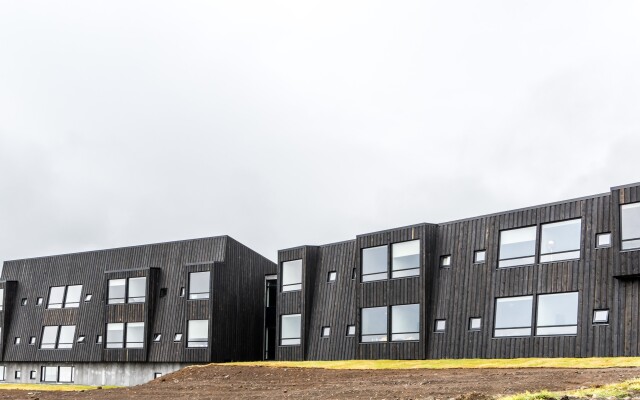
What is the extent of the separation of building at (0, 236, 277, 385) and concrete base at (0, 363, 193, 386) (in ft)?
0.17

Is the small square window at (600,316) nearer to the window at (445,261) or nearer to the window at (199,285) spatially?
the window at (445,261)

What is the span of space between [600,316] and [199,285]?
66.0 feet

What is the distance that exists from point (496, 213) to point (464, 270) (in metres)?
2.37

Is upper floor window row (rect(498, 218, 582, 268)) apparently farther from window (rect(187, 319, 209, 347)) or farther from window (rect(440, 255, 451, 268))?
window (rect(187, 319, 209, 347))

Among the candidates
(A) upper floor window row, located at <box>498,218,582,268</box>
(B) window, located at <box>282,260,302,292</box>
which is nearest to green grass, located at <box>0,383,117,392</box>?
(B) window, located at <box>282,260,302,292</box>

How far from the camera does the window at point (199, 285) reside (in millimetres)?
40562

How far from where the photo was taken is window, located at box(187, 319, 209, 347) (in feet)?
131

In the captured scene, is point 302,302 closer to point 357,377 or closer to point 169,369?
point 169,369

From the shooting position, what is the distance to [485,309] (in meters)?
29.6

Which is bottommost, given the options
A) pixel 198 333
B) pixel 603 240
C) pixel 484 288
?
pixel 198 333

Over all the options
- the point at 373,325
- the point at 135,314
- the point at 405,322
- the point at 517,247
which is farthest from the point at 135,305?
the point at 517,247

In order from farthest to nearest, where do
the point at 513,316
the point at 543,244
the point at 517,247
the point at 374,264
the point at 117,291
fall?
the point at 117,291 → the point at 374,264 → the point at 517,247 → the point at 513,316 → the point at 543,244

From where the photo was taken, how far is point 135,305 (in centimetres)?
4275

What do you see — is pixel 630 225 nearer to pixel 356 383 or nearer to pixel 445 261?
pixel 445 261
